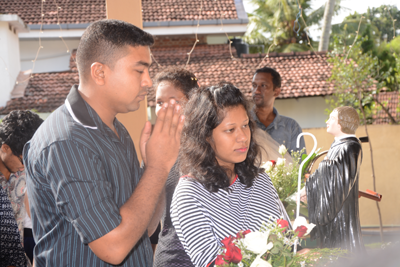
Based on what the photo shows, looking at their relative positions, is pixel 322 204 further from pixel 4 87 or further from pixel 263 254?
pixel 4 87

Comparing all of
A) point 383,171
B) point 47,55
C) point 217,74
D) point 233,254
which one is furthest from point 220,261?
point 47,55

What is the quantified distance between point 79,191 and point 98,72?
1.49ft

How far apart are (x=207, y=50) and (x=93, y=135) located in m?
9.83

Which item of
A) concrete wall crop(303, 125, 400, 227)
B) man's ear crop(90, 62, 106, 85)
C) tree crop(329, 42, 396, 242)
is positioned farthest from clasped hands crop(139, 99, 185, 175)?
tree crop(329, 42, 396, 242)

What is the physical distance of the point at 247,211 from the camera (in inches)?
62.8

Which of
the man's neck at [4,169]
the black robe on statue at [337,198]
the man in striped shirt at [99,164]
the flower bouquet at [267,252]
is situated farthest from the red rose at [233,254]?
the man's neck at [4,169]

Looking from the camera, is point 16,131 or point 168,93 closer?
point 168,93

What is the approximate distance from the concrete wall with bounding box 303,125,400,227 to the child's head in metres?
5.36

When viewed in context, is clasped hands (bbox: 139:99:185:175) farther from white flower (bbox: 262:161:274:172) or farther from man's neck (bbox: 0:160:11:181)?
man's neck (bbox: 0:160:11:181)

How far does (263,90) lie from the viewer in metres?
3.66

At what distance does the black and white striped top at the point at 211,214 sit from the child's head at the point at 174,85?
35.3 inches

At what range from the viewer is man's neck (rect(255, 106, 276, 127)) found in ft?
12.1

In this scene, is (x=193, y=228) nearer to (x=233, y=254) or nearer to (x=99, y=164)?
(x=233, y=254)

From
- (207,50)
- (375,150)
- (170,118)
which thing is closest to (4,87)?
(207,50)
